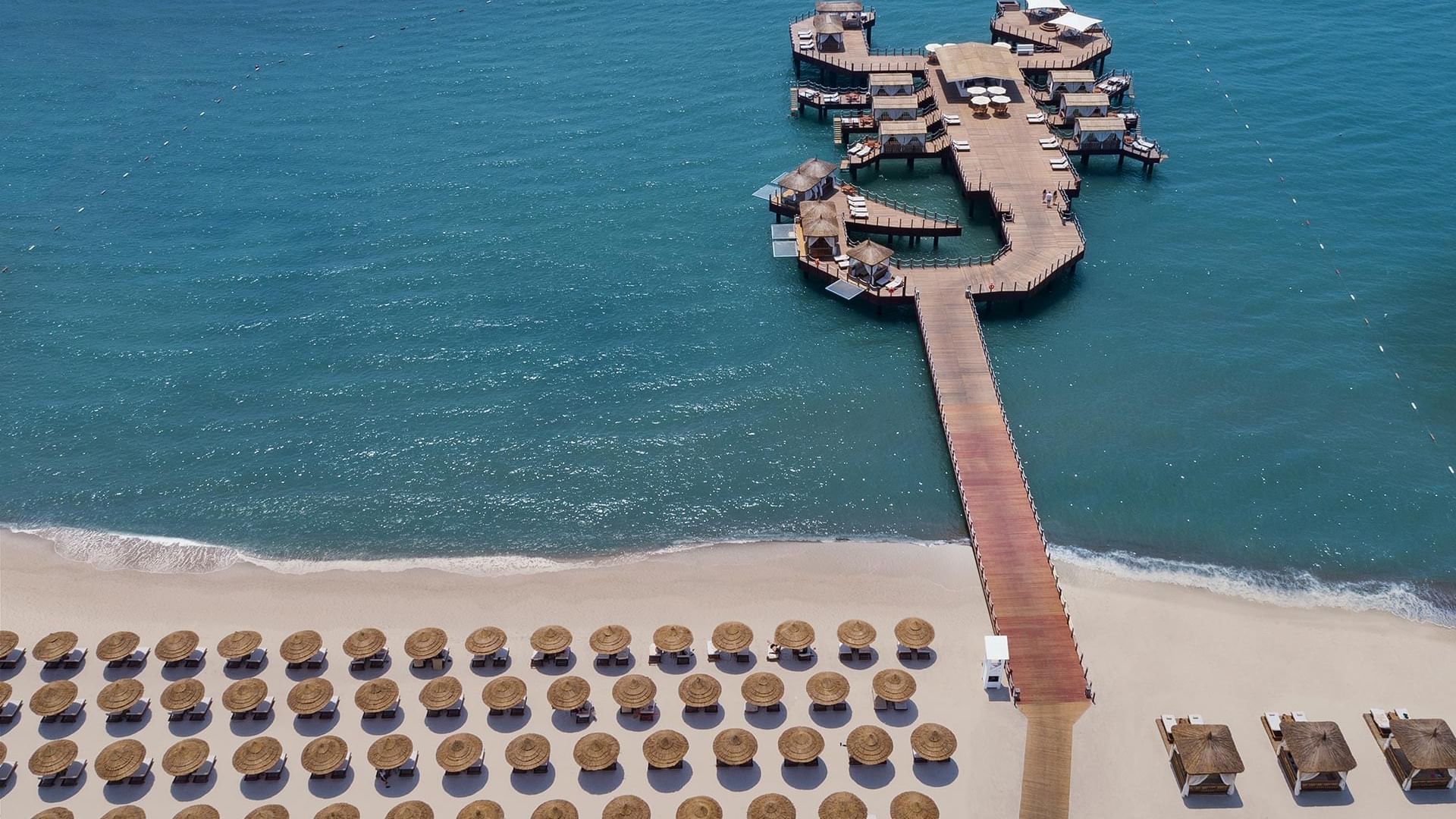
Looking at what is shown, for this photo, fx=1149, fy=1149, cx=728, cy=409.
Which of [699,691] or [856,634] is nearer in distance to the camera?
[699,691]

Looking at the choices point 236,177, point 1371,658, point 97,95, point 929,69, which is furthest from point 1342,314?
point 97,95

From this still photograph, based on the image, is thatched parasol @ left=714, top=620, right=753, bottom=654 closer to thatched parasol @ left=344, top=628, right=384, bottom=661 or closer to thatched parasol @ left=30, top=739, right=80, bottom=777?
thatched parasol @ left=344, top=628, right=384, bottom=661

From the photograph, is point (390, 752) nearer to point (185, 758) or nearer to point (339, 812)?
point (339, 812)

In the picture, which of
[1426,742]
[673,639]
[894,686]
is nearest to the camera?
[1426,742]

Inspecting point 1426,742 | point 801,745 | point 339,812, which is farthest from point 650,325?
point 1426,742

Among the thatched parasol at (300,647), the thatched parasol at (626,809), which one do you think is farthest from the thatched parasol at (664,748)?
the thatched parasol at (300,647)

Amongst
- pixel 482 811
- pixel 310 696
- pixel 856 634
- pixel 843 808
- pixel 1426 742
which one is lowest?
pixel 1426 742

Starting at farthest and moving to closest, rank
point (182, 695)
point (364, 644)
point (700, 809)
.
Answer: point (364, 644)
point (182, 695)
point (700, 809)

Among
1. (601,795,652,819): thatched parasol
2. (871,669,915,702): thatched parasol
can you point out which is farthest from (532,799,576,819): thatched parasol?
(871,669,915,702): thatched parasol
